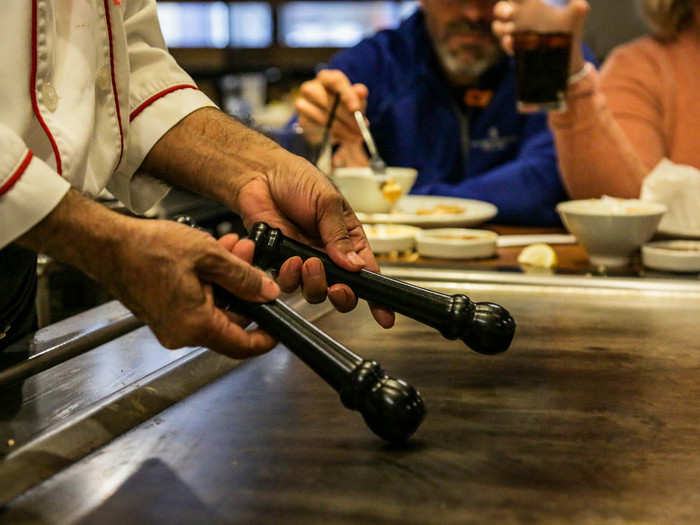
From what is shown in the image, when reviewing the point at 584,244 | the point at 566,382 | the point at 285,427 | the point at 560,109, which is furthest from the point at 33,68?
the point at 560,109

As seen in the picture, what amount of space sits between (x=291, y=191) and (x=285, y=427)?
315 mm

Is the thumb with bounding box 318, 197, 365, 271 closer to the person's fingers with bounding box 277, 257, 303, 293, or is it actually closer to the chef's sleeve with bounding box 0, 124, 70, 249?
the person's fingers with bounding box 277, 257, 303, 293

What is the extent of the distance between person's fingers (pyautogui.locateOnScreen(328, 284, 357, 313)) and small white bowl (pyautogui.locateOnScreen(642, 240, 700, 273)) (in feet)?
2.31

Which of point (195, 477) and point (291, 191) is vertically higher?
point (291, 191)

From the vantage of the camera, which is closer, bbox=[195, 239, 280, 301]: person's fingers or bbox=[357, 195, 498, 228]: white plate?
bbox=[195, 239, 280, 301]: person's fingers

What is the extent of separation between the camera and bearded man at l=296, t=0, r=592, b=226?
2.63 meters

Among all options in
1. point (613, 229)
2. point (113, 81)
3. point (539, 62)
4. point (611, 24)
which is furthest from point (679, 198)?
point (611, 24)

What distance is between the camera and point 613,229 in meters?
1.46

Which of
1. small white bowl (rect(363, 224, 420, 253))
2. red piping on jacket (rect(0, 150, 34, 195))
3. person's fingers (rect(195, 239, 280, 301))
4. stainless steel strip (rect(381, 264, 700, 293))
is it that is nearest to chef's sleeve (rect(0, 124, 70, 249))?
red piping on jacket (rect(0, 150, 34, 195))

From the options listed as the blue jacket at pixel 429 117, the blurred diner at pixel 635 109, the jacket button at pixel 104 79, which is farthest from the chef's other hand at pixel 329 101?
the jacket button at pixel 104 79

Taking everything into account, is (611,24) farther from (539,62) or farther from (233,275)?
(233,275)

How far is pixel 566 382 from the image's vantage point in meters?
0.86

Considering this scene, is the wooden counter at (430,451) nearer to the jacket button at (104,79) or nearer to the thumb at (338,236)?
the thumb at (338,236)

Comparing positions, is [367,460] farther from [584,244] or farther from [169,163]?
[584,244]
